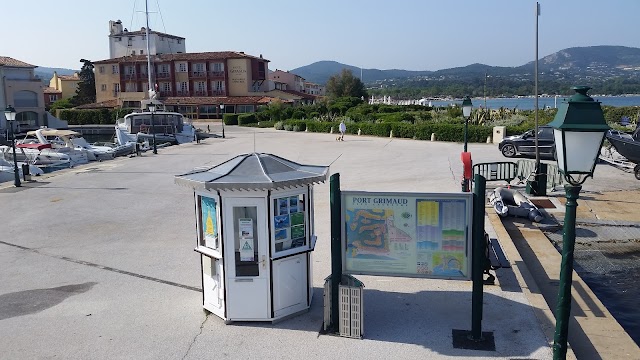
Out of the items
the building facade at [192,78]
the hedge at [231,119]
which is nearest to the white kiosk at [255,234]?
the hedge at [231,119]

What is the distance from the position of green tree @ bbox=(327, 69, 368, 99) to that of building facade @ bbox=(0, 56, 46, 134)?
4617 centimetres

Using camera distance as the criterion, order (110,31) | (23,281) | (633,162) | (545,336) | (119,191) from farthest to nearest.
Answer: (110,31)
(633,162)
(119,191)
(23,281)
(545,336)

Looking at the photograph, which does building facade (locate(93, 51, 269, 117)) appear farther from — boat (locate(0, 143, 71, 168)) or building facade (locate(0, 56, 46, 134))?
boat (locate(0, 143, 71, 168))

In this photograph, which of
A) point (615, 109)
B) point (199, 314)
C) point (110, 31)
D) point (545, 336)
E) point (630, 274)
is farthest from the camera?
point (110, 31)

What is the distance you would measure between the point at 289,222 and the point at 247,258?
73cm

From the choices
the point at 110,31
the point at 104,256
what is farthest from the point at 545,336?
the point at 110,31

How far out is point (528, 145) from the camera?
26.3 metres

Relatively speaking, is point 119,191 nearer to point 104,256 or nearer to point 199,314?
point 104,256

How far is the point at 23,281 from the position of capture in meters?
9.65

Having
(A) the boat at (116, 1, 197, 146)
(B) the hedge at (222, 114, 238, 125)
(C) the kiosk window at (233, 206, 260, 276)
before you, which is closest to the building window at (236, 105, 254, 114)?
(B) the hedge at (222, 114, 238, 125)

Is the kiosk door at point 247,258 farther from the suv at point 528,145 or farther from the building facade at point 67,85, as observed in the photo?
the building facade at point 67,85

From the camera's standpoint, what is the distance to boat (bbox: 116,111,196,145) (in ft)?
140

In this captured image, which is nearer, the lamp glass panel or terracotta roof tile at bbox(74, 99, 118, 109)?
the lamp glass panel

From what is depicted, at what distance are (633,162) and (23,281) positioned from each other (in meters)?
20.5
